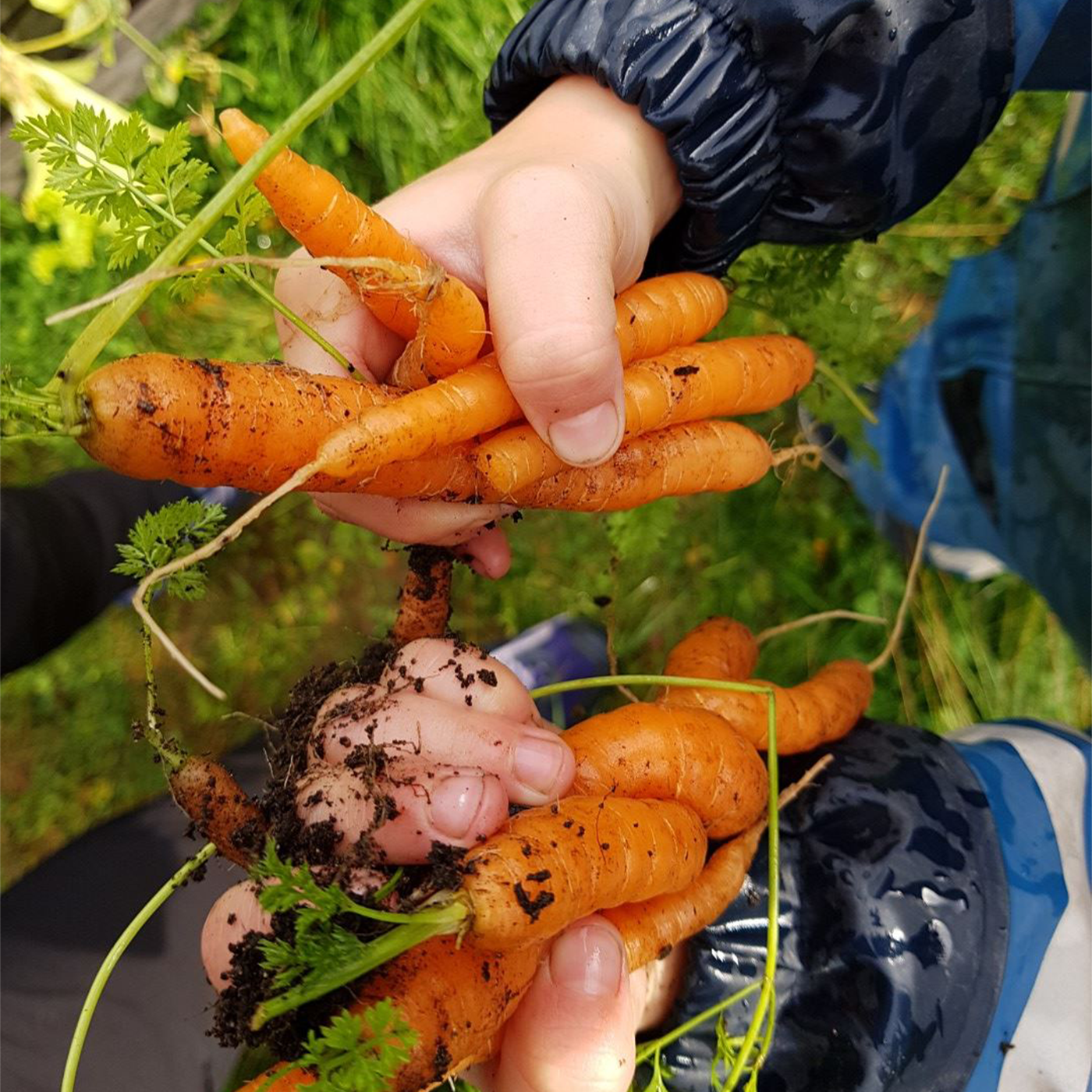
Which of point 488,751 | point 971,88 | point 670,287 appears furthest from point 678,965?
point 971,88

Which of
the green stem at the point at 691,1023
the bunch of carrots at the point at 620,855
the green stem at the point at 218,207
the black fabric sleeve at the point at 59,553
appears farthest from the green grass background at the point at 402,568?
the green stem at the point at 218,207

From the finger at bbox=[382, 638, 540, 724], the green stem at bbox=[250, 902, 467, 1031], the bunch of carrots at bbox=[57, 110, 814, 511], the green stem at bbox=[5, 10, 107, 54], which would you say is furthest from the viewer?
the green stem at bbox=[5, 10, 107, 54]

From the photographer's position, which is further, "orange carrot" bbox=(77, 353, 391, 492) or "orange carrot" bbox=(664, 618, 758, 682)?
"orange carrot" bbox=(664, 618, 758, 682)

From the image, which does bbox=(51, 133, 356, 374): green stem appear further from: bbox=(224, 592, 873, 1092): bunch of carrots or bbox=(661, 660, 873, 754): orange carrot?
bbox=(661, 660, 873, 754): orange carrot

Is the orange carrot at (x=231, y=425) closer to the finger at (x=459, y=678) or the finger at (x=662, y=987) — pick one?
the finger at (x=459, y=678)

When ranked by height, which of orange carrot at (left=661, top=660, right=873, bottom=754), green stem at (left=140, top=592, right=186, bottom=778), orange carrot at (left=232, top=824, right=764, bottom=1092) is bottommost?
orange carrot at (left=661, top=660, right=873, bottom=754)

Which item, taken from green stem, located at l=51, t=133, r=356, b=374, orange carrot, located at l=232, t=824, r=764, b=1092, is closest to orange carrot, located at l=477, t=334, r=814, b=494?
green stem, located at l=51, t=133, r=356, b=374
